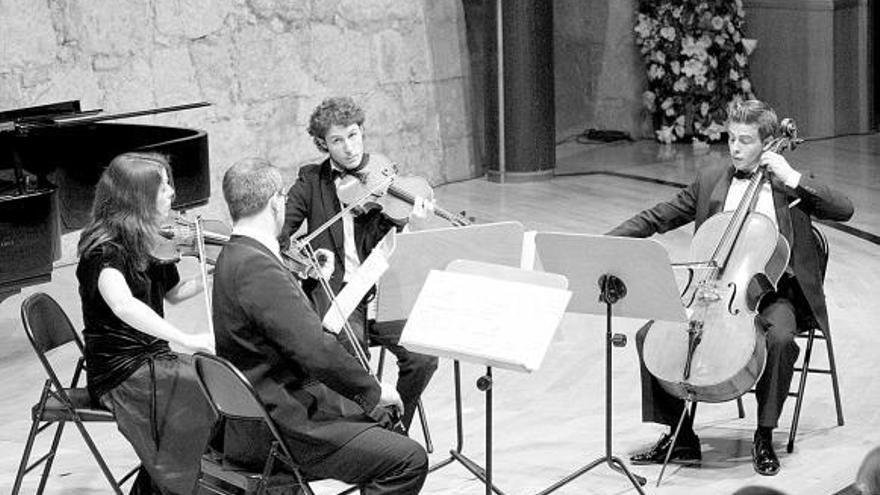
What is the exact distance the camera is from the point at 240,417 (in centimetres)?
396

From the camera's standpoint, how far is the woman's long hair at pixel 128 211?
4426 mm

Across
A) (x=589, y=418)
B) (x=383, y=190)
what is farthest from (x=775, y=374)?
(x=383, y=190)

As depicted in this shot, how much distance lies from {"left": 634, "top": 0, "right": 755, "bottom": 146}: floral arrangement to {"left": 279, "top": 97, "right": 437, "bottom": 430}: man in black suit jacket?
623cm

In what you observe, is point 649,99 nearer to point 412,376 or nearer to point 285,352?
point 412,376

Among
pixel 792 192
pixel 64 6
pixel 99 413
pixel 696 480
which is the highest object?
pixel 64 6

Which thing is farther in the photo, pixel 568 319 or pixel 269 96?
pixel 269 96

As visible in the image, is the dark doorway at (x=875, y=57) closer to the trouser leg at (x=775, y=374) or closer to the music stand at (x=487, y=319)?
the trouser leg at (x=775, y=374)

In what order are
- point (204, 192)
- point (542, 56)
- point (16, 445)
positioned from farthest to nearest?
point (542, 56)
point (204, 192)
point (16, 445)

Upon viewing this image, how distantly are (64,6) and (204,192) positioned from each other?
6.45ft

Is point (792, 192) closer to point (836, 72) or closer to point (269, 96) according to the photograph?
point (269, 96)

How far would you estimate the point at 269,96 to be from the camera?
899 cm

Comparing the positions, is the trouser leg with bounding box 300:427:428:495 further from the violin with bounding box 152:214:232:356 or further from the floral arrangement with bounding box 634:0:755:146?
the floral arrangement with bounding box 634:0:755:146

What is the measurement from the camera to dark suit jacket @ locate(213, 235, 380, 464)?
3.86 meters

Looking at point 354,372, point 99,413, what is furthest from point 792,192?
point 99,413
